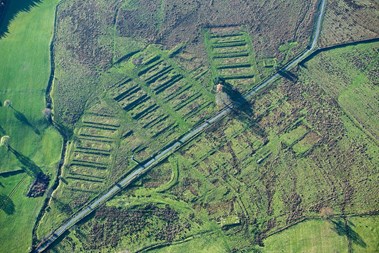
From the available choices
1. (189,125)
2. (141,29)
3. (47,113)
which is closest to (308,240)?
(189,125)

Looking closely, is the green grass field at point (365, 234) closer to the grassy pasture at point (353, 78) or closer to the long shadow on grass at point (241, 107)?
Answer: the grassy pasture at point (353, 78)

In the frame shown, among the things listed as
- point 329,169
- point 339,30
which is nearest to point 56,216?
point 329,169

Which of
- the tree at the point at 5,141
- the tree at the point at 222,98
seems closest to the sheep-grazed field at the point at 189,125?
the tree at the point at 222,98

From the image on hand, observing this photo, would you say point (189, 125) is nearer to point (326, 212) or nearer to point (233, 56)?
point (233, 56)

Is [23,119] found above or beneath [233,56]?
above

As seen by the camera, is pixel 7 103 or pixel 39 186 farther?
pixel 7 103

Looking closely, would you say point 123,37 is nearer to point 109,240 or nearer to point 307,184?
point 109,240

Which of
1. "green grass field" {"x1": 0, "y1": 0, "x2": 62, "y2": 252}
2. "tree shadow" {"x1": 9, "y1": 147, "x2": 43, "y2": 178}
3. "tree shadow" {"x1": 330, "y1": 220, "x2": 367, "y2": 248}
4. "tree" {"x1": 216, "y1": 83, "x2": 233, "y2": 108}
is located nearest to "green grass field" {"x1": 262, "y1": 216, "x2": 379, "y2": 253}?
"tree shadow" {"x1": 330, "y1": 220, "x2": 367, "y2": 248}
